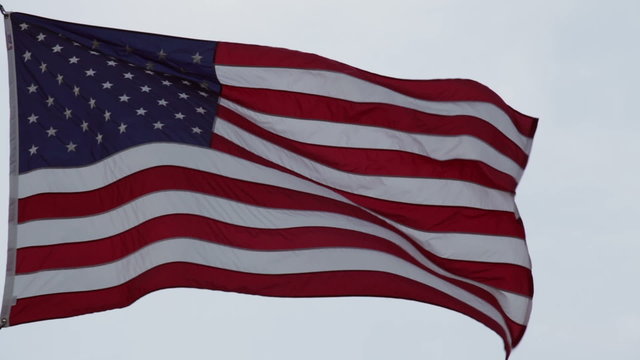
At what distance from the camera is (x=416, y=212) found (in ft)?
47.1

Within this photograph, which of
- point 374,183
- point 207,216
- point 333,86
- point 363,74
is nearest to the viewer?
point 207,216

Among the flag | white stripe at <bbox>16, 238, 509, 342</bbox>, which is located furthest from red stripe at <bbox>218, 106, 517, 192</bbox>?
white stripe at <bbox>16, 238, 509, 342</bbox>

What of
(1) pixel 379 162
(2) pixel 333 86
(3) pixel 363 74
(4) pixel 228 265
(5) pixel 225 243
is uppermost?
(3) pixel 363 74

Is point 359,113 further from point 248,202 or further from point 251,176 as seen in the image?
point 248,202

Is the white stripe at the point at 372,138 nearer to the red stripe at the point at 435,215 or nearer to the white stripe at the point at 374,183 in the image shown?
the white stripe at the point at 374,183

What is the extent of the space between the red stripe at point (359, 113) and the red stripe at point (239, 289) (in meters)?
1.83

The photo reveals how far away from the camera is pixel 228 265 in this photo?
13.8 m

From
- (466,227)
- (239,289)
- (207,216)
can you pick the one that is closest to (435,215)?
(466,227)

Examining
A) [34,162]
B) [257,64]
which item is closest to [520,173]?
[257,64]

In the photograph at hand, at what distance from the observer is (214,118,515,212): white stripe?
14.2m

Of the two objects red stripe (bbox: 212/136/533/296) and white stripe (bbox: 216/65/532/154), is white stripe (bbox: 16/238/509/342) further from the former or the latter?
white stripe (bbox: 216/65/532/154)

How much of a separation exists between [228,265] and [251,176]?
3.62ft

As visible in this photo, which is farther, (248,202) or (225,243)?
(248,202)

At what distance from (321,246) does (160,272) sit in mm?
1935
